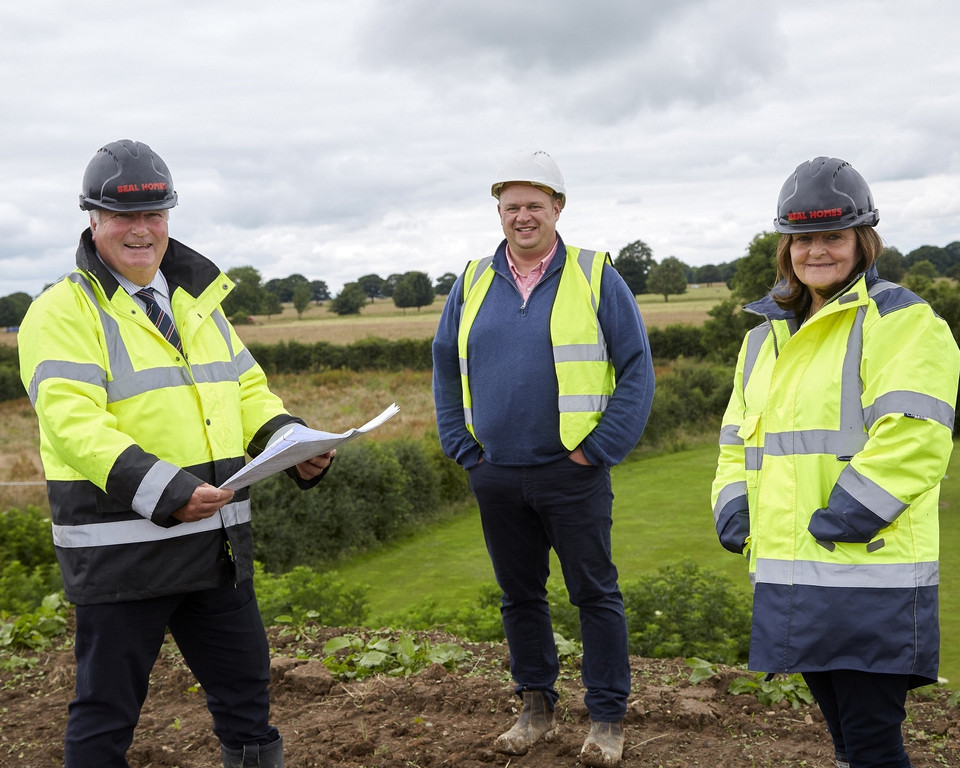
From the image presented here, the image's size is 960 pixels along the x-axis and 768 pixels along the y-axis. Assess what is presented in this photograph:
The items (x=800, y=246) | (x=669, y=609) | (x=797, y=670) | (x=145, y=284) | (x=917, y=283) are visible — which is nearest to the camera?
(x=797, y=670)

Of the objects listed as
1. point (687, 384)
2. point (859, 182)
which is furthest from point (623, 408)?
point (687, 384)

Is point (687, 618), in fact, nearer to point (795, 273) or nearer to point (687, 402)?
point (795, 273)

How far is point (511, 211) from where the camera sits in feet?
12.7

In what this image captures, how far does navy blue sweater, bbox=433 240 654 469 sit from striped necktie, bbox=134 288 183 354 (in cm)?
121

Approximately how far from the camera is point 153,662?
299cm

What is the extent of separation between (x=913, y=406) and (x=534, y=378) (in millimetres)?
1556

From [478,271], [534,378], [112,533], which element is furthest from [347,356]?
[112,533]

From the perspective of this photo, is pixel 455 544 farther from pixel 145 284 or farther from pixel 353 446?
pixel 145 284

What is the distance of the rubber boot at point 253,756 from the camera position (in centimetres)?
329

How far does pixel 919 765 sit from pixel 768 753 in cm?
57

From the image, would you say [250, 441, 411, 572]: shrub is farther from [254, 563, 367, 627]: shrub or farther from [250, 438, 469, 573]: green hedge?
[254, 563, 367, 627]: shrub

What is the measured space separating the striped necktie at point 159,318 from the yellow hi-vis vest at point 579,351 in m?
1.22

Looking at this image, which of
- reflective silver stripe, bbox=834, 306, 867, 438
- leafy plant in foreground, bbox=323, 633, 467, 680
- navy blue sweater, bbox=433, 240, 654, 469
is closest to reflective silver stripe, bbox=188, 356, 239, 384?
navy blue sweater, bbox=433, 240, 654, 469

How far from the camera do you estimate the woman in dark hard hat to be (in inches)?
98.7
